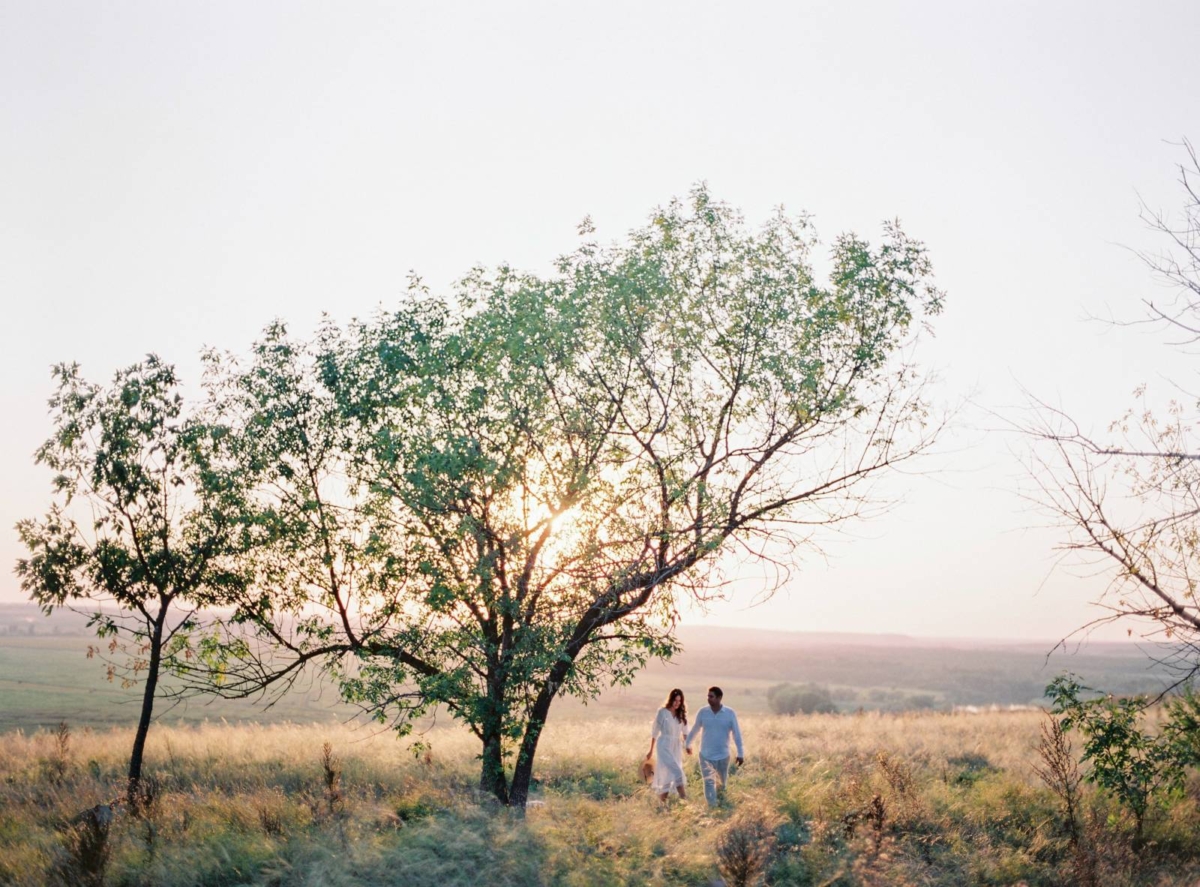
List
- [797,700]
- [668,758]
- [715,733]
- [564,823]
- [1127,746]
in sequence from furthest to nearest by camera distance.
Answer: [797,700], [715,733], [668,758], [564,823], [1127,746]

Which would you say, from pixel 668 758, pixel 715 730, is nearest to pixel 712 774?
pixel 668 758

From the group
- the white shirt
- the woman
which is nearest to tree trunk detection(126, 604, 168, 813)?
the woman

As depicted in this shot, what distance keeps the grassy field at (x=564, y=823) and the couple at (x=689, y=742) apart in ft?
1.38

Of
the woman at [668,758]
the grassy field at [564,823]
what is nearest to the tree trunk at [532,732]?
the grassy field at [564,823]

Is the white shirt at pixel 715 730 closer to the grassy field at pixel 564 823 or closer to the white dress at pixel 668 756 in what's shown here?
the white dress at pixel 668 756

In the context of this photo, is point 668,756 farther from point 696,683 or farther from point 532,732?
point 696,683

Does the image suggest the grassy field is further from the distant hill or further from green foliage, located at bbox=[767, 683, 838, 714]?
green foliage, located at bbox=[767, 683, 838, 714]

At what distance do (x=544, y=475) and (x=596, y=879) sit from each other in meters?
5.88

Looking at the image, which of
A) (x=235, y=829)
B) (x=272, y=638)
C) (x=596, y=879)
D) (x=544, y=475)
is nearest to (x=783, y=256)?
(x=544, y=475)

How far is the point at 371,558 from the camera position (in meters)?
15.2

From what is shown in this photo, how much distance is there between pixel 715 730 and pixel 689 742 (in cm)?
62

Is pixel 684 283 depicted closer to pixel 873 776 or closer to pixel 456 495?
pixel 456 495

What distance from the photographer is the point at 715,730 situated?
17156mm

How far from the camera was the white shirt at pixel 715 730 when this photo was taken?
17078mm
